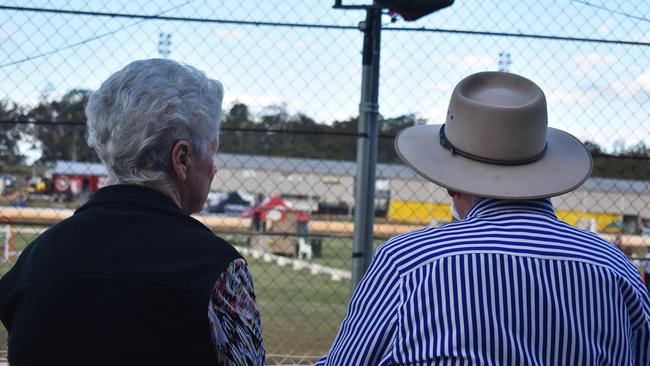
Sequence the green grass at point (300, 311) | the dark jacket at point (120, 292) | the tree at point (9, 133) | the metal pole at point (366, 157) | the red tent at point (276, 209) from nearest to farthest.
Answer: the dark jacket at point (120, 292)
the metal pole at point (366, 157)
the tree at point (9, 133)
the green grass at point (300, 311)
the red tent at point (276, 209)

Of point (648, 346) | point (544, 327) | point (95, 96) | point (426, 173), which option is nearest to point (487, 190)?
point (426, 173)

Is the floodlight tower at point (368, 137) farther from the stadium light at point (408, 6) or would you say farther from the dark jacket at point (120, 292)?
the dark jacket at point (120, 292)

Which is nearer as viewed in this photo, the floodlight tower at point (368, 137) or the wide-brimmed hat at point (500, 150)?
the wide-brimmed hat at point (500, 150)

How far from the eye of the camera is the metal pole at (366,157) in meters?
3.63

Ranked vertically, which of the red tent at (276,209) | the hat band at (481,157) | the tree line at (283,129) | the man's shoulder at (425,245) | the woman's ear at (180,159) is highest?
the tree line at (283,129)

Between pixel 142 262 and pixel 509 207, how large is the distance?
803 millimetres

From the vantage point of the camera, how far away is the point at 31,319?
5.03ft

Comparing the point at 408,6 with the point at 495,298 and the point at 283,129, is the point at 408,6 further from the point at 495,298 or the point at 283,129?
the point at 495,298

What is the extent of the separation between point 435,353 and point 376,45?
7.79ft

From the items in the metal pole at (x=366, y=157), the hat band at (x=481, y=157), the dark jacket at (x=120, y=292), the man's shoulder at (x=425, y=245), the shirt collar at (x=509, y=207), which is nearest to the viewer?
the dark jacket at (x=120, y=292)

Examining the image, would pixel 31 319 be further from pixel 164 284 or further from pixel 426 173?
pixel 426 173

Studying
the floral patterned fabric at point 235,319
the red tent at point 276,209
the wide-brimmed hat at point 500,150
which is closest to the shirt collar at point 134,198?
the floral patterned fabric at point 235,319

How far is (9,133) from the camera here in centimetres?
749

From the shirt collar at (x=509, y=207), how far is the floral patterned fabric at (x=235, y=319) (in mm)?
537
